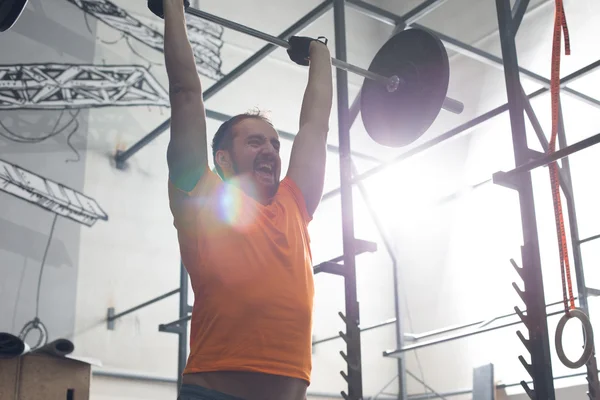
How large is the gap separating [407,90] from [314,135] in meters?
0.76

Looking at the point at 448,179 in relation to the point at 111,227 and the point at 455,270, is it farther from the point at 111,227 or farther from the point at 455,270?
the point at 111,227

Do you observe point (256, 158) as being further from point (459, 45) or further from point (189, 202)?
point (459, 45)

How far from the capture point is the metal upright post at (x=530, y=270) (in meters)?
2.01

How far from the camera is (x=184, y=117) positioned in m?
1.58

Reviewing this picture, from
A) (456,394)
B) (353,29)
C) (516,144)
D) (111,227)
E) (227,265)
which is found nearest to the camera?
(227,265)

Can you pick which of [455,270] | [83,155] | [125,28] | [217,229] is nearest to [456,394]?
[455,270]

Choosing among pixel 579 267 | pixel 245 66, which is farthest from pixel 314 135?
pixel 579 267

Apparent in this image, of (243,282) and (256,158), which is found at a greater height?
(256,158)

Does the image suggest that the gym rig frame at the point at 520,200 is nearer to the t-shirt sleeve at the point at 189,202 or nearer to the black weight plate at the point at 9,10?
the t-shirt sleeve at the point at 189,202

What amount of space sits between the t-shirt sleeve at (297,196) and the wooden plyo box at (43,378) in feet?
7.71

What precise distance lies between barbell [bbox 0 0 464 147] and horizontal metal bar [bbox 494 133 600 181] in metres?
0.40

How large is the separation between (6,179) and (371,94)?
2875mm

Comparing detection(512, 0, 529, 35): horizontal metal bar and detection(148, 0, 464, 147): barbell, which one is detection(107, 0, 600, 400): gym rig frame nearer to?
detection(512, 0, 529, 35): horizontal metal bar

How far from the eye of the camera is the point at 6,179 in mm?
4617
